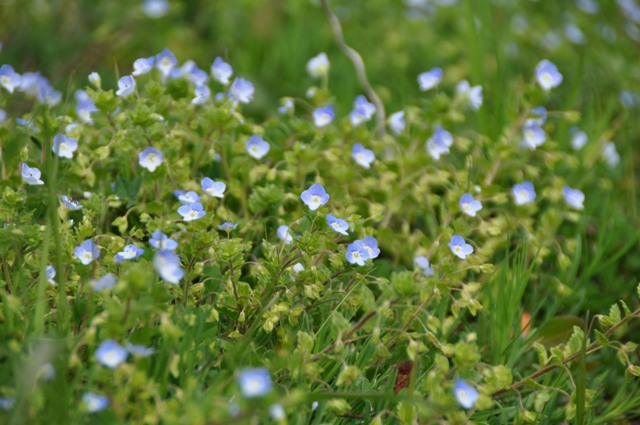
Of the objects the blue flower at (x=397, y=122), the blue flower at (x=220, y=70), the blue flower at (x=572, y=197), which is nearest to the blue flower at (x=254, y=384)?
the blue flower at (x=220, y=70)

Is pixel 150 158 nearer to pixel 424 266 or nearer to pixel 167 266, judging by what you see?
pixel 167 266

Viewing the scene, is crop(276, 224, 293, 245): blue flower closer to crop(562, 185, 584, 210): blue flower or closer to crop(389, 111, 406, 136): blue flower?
crop(389, 111, 406, 136): blue flower

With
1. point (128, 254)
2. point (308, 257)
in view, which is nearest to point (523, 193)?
point (308, 257)

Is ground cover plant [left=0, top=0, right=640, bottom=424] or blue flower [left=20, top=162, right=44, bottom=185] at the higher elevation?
blue flower [left=20, top=162, right=44, bottom=185]

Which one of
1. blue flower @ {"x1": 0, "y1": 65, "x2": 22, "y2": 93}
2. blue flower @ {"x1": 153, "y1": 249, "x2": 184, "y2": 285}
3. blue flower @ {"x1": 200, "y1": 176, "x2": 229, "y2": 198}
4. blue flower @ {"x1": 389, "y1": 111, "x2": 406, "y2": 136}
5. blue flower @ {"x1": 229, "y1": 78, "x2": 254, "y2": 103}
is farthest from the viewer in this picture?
blue flower @ {"x1": 389, "y1": 111, "x2": 406, "y2": 136}

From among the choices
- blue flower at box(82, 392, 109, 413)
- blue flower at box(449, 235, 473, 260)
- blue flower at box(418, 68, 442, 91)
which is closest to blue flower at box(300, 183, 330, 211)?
blue flower at box(449, 235, 473, 260)

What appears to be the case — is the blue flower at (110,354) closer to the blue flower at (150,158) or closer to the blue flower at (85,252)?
the blue flower at (85,252)
